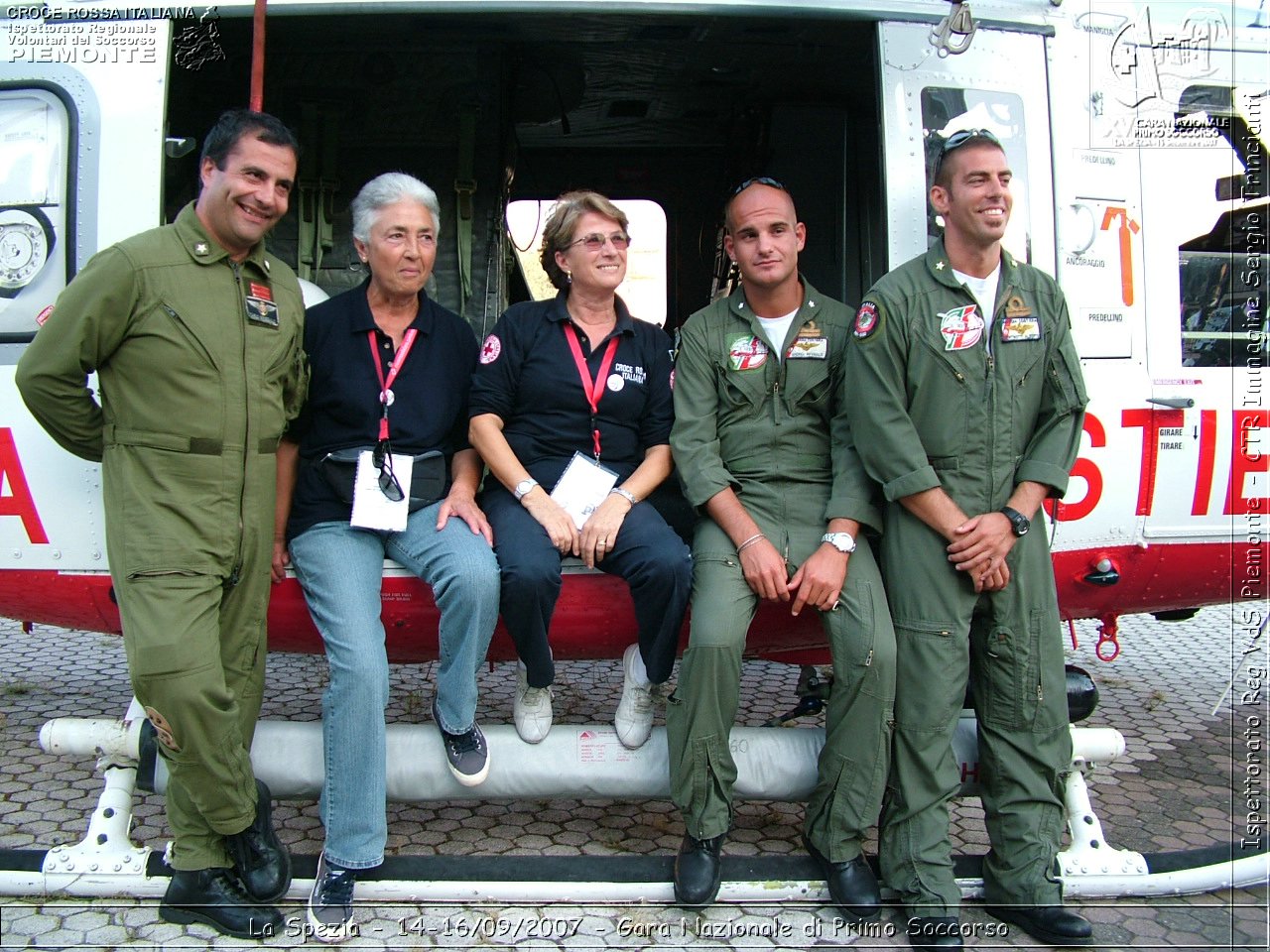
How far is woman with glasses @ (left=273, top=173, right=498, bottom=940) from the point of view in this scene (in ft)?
8.40

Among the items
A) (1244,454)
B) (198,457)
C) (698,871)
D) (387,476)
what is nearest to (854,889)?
(698,871)

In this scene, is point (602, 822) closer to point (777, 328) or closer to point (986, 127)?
point (777, 328)

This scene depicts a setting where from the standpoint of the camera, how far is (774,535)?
2.76 meters

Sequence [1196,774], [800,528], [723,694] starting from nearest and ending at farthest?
1. [723,694]
2. [800,528]
3. [1196,774]

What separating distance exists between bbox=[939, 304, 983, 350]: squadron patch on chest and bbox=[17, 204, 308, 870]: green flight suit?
72.3 inches

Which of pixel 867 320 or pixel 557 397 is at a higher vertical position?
pixel 867 320

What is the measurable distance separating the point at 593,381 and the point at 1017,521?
4.19ft

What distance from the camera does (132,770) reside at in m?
2.82

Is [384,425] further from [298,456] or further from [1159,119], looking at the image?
[1159,119]

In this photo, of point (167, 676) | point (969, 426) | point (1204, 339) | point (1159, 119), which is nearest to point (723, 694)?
point (969, 426)

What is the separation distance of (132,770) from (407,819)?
924 millimetres

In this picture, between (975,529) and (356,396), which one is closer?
(975,529)

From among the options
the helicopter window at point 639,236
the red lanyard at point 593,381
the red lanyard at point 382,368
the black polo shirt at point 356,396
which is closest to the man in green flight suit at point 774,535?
the red lanyard at point 593,381

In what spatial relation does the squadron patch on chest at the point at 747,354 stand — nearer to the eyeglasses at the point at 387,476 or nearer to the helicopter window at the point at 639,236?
the eyeglasses at the point at 387,476
